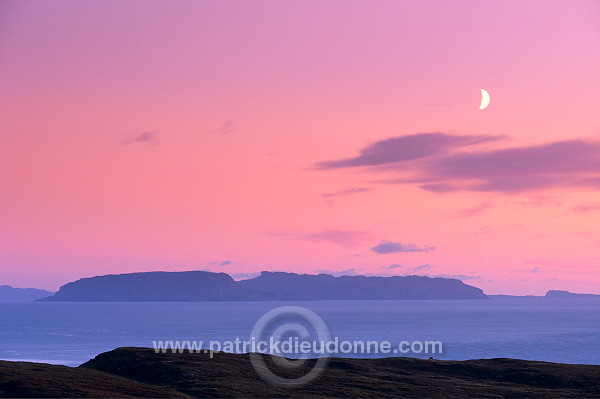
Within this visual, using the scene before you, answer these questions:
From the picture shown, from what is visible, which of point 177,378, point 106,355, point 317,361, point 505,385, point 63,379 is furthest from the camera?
point 317,361

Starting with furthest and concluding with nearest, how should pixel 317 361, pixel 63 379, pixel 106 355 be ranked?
pixel 317 361
pixel 106 355
pixel 63 379

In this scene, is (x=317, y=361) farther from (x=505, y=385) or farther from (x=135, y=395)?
(x=135, y=395)

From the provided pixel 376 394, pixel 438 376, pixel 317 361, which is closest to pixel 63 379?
pixel 376 394

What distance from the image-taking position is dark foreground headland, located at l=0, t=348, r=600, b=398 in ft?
233

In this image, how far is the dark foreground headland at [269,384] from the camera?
71125mm

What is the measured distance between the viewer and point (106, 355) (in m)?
97.2

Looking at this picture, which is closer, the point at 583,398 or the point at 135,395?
the point at 135,395

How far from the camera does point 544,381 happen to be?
304 feet

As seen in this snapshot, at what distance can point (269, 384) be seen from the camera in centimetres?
8162

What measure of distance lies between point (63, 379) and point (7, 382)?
20.9 feet

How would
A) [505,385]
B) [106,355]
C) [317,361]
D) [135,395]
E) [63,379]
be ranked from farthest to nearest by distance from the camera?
1. [317,361]
2. [106,355]
3. [505,385]
4. [63,379]
5. [135,395]

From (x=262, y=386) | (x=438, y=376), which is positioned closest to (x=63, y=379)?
(x=262, y=386)

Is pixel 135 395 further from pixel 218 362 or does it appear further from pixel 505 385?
pixel 505 385

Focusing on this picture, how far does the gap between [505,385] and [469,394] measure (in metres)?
12.4
